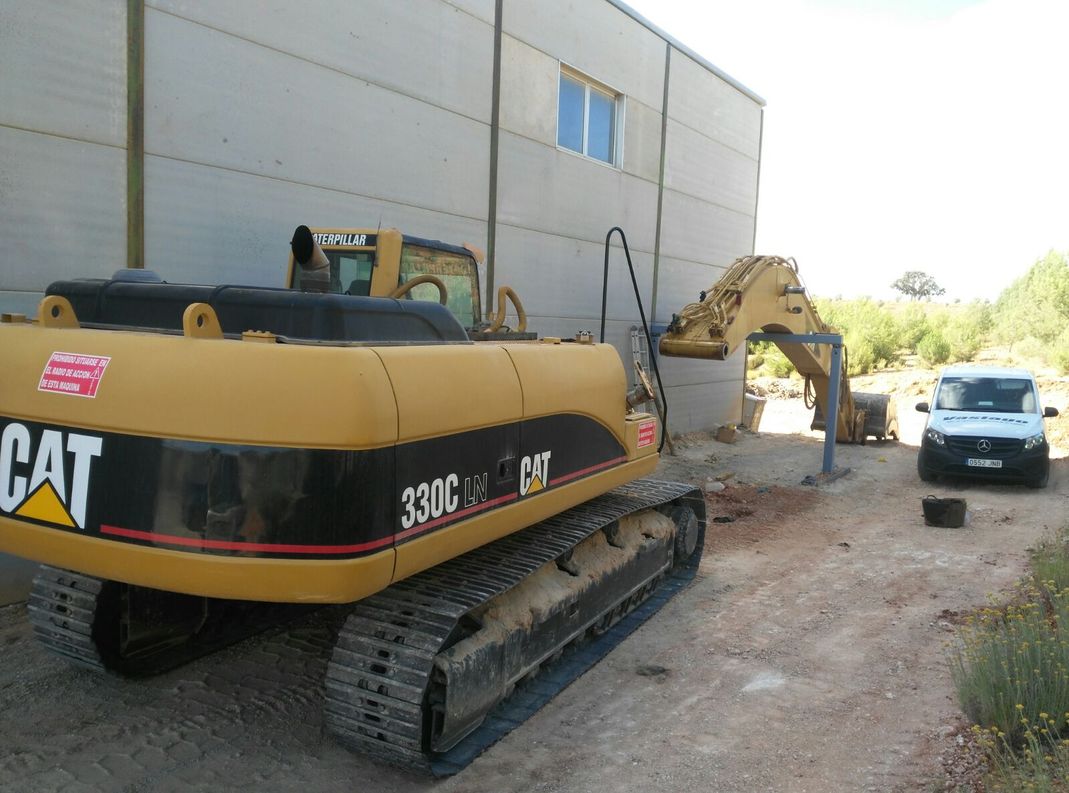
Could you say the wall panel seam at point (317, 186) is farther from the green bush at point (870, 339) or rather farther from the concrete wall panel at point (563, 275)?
the green bush at point (870, 339)

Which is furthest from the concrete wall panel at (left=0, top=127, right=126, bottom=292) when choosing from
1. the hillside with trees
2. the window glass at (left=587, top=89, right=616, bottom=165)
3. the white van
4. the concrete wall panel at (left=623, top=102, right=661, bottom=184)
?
the hillside with trees

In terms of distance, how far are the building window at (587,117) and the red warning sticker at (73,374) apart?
910cm

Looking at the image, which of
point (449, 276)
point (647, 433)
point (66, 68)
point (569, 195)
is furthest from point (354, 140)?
point (647, 433)

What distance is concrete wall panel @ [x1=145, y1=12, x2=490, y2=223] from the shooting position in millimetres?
6555

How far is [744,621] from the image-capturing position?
610 cm

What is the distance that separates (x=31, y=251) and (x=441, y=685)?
4367mm

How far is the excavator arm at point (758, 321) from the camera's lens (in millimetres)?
10820

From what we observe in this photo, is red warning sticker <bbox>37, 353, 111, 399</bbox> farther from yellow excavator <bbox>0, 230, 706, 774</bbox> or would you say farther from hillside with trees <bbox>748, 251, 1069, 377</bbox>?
hillside with trees <bbox>748, 251, 1069, 377</bbox>

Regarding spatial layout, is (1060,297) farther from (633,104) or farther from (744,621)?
(744,621)

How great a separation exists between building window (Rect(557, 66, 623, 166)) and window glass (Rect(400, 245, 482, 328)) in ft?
20.9

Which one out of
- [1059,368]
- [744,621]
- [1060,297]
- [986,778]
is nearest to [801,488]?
[744,621]

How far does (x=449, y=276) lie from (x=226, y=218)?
2538mm

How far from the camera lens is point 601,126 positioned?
41.5 feet

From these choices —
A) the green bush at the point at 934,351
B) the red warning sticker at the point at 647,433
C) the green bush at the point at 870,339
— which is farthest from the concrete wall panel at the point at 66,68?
the green bush at the point at 934,351
